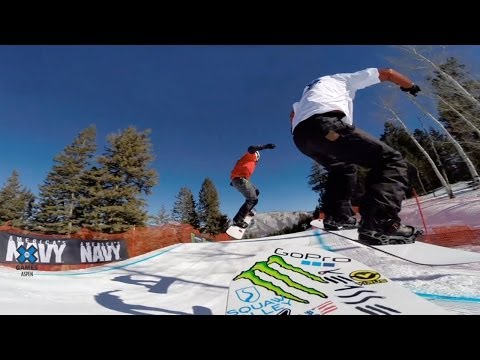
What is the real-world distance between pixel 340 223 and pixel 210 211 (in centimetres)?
359

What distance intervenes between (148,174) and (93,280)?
29.1 ft

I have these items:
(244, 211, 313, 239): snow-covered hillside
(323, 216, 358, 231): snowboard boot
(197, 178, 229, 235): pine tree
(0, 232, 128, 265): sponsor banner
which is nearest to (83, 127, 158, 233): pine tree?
(0, 232, 128, 265): sponsor banner

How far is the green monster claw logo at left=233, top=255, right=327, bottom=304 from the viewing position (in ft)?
6.74

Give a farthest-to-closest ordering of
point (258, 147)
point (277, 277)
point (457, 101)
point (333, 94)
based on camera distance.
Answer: point (457, 101), point (258, 147), point (333, 94), point (277, 277)

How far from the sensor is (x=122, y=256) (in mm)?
8797

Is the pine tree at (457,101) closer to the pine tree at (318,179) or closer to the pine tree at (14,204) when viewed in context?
the pine tree at (318,179)

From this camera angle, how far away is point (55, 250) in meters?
7.12

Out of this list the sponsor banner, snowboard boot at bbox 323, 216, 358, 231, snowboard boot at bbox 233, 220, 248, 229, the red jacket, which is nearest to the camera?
snowboard boot at bbox 323, 216, 358, 231

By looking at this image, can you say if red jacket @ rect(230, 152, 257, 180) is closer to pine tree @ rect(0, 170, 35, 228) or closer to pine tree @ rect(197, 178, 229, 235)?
pine tree @ rect(197, 178, 229, 235)

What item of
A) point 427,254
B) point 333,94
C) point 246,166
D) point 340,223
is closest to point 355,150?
point 333,94

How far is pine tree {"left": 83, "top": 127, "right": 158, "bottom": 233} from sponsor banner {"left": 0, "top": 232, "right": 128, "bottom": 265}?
346 cm

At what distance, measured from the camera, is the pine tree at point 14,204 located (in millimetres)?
13523

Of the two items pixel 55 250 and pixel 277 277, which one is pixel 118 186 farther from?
pixel 277 277
